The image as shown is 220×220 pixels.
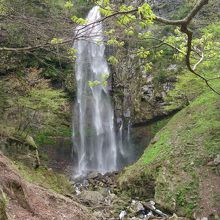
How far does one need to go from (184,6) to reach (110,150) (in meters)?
13.0

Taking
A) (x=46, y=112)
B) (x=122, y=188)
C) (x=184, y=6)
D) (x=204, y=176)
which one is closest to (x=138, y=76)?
(x=184, y=6)

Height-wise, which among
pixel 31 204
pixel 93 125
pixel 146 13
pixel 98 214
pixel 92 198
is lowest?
pixel 92 198

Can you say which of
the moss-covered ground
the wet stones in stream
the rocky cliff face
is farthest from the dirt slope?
the rocky cliff face

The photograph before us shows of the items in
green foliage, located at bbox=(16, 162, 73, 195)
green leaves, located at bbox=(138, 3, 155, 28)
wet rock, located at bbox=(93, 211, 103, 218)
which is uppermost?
green leaves, located at bbox=(138, 3, 155, 28)

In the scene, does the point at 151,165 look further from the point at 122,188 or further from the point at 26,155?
the point at 26,155

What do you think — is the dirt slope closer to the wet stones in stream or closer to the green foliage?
the wet stones in stream

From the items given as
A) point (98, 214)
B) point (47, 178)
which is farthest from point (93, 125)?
point (98, 214)

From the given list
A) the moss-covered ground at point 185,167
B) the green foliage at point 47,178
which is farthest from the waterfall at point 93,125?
the green foliage at point 47,178

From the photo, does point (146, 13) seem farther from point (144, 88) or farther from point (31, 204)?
point (144, 88)

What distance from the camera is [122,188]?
43.2 feet

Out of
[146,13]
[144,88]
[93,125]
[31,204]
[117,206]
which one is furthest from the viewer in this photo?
[144,88]

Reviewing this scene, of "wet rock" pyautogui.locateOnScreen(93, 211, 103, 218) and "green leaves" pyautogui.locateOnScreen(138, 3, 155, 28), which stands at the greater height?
"green leaves" pyautogui.locateOnScreen(138, 3, 155, 28)

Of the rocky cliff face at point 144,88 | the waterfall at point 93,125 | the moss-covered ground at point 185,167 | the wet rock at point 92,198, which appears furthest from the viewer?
the rocky cliff face at point 144,88

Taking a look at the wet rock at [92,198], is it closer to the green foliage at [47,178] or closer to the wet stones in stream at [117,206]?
the wet stones in stream at [117,206]
